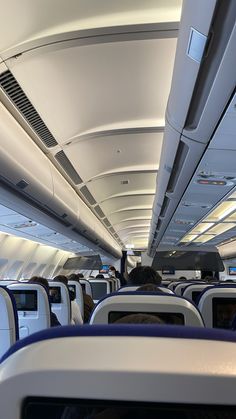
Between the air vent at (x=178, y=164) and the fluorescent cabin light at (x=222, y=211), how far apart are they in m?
1.72

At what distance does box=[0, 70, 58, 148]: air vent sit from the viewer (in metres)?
4.14

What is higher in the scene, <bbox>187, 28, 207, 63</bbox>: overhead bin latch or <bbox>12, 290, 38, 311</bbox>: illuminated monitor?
<bbox>187, 28, 207, 63</bbox>: overhead bin latch

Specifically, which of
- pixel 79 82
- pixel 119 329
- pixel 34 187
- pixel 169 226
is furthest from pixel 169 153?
pixel 169 226

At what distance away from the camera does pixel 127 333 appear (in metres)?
0.98

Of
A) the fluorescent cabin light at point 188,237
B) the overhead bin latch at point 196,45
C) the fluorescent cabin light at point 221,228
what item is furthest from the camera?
the fluorescent cabin light at point 188,237

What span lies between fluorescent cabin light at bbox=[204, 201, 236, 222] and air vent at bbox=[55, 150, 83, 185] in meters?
2.98

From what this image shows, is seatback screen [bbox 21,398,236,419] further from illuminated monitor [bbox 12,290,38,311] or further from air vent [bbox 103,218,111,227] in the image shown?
air vent [bbox 103,218,111,227]

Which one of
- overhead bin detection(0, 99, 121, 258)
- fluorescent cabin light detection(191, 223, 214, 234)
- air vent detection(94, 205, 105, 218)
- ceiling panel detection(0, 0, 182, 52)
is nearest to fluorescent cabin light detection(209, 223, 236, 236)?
fluorescent cabin light detection(191, 223, 214, 234)

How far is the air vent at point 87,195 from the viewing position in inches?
366

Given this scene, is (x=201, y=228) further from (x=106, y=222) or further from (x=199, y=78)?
(x=199, y=78)

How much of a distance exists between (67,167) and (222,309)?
4058 millimetres

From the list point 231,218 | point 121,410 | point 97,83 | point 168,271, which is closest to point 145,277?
point 97,83

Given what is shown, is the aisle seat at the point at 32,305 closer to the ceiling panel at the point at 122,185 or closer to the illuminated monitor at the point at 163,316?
the illuminated monitor at the point at 163,316

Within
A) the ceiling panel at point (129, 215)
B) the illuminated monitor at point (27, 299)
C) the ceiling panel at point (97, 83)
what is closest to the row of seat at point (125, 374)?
the ceiling panel at point (97, 83)
